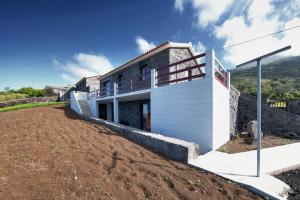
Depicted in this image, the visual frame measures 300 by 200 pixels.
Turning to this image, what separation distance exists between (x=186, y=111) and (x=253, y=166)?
3.31m

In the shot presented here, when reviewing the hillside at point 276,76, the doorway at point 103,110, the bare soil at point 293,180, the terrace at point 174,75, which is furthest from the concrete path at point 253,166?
the hillside at point 276,76

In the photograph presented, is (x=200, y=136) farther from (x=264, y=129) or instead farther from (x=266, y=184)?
(x=264, y=129)

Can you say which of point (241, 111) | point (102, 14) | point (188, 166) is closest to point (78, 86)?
point (102, 14)

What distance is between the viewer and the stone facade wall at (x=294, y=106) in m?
13.8

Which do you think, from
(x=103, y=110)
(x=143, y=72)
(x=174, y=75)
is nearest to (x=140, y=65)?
(x=143, y=72)

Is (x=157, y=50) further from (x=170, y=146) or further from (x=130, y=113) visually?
(x=170, y=146)

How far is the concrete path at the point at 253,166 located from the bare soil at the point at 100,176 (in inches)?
12.2

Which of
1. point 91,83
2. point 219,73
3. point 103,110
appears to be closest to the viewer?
point 219,73

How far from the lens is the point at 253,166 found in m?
5.47

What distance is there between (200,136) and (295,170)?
3106 mm

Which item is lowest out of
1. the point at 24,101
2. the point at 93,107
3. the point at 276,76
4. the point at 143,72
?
the point at 93,107

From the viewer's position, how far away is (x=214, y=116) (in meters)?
6.97

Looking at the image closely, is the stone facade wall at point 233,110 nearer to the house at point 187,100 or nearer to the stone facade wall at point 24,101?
the house at point 187,100

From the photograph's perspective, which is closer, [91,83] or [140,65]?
[140,65]
